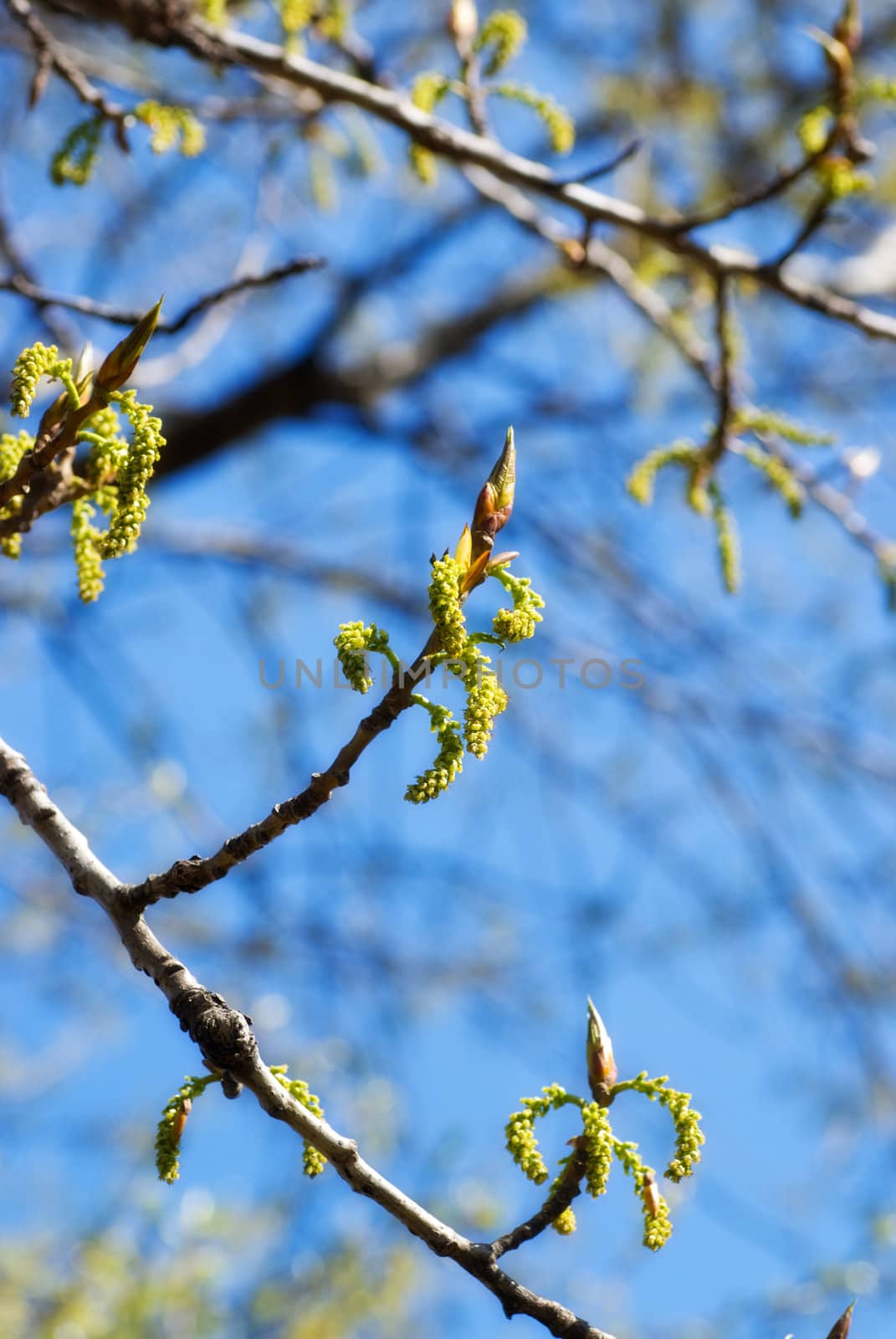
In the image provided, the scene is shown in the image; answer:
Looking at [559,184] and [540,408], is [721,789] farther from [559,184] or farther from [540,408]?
[559,184]

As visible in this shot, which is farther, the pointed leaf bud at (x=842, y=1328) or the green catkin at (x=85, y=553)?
the green catkin at (x=85, y=553)

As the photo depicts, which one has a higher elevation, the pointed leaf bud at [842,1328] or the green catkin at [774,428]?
the green catkin at [774,428]

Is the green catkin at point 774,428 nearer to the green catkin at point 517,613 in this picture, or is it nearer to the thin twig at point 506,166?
the thin twig at point 506,166

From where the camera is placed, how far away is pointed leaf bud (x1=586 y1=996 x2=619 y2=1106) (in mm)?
1298

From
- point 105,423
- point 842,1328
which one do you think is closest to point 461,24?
point 105,423

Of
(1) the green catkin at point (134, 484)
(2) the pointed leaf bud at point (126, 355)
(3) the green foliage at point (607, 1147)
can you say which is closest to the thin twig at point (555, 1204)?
(3) the green foliage at point (607, 1147)

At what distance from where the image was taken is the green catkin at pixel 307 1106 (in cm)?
126

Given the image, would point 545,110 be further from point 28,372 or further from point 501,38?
point 28,372

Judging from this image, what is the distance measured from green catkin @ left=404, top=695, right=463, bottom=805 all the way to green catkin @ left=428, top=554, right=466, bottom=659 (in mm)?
89

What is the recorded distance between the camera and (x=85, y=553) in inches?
62.3

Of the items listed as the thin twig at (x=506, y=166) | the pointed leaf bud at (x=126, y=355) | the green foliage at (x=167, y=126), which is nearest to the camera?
the pointed leaf bud at (x=126, y=355)

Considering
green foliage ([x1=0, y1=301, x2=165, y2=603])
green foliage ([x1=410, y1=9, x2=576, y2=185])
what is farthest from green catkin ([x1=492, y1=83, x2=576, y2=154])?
green foliage ([x1=0, y1=301, x2=165, y2=603])

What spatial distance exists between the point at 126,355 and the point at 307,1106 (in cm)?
81

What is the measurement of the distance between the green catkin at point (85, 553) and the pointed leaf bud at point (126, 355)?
1.21 ft
